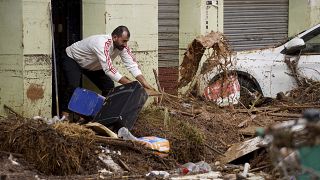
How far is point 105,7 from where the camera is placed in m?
11.6

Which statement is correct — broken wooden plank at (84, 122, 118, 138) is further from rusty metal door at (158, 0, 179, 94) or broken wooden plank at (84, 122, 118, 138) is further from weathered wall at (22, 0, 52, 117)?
rusty metal door at (158, 0, 179, 94)

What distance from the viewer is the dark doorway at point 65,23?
38.7ft

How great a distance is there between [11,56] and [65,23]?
148 centimetres

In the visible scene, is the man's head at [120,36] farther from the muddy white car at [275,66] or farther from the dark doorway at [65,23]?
the muddy white car at [275,66]

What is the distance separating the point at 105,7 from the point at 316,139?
308 inches

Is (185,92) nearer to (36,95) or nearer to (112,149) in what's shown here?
(36,95)

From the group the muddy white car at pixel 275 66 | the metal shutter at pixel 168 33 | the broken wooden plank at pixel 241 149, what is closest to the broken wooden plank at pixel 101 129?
the broken wooden plank at pixel 241 149

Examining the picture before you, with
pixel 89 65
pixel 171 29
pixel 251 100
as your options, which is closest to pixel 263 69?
pixel 251 100

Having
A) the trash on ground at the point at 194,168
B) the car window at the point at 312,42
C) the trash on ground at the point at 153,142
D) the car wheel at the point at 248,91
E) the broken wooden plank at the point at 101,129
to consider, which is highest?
the car window at the point at 312,42

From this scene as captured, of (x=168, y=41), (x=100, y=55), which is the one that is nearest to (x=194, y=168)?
(x=100, y=55)

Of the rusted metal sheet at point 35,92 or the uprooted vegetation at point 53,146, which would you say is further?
the rusted metal sheet at point 35,92

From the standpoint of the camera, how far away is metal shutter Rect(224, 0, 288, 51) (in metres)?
15.6

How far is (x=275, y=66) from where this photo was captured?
12352 mm

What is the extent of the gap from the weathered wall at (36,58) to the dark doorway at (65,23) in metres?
0.73
